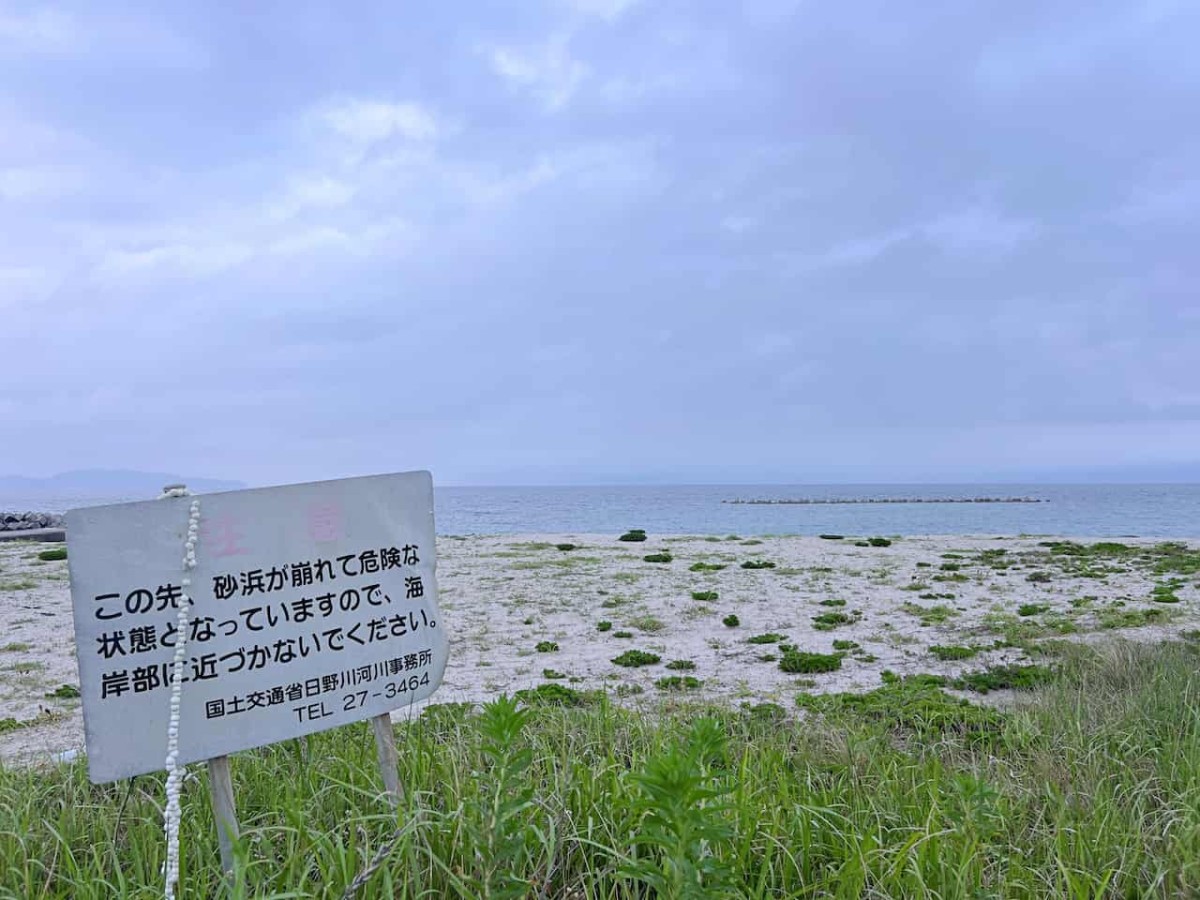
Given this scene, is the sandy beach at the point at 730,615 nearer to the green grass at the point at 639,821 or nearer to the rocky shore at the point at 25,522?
the green grass at the point at 639,821

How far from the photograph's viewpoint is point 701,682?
7.96m

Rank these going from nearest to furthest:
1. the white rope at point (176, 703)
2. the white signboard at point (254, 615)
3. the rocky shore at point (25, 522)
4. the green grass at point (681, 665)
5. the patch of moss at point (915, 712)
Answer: the white rope at point (176, 703), the white signboard at point (254, 615), the patch of moss at point (915, 712), the green grass at point (681, 665), the rocky shore at point (25, 522)

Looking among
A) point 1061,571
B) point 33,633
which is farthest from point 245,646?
point 1061,571

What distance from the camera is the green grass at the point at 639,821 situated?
7.64 ft

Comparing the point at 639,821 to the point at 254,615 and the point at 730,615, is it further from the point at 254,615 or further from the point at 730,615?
the point at 730,615

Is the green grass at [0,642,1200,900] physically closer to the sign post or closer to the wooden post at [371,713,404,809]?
the wooden post at [371,713,404,809]

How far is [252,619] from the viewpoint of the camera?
2.68 meters

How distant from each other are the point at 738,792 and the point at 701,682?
16.6 ft

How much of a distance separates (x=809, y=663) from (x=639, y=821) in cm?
619

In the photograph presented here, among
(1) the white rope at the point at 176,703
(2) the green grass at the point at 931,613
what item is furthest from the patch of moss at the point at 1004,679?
(1) the white rope at the point at 176,703

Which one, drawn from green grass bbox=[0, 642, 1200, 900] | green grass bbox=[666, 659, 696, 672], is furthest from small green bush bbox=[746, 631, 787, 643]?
green grass bbox=[0, 642, 1200, 900]

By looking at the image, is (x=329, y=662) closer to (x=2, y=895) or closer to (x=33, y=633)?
A: (x=2, y=895)

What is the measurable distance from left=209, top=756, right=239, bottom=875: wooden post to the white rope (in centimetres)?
12

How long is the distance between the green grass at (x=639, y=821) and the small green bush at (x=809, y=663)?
3882 mm
